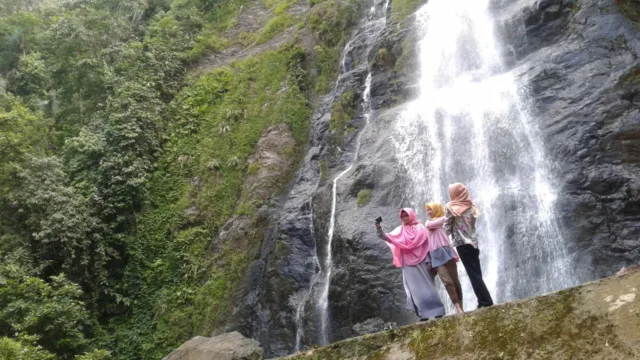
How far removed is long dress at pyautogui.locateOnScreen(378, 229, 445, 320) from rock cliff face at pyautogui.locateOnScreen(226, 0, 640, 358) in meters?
3.88

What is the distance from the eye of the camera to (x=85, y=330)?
44.9 feet

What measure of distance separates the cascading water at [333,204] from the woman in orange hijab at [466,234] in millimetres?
5588

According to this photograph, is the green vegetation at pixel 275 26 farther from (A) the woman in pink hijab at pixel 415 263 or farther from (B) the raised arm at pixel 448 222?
(B) the raised arm at pixel 448 222

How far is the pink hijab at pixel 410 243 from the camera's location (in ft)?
19.1

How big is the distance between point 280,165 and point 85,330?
22.3ft

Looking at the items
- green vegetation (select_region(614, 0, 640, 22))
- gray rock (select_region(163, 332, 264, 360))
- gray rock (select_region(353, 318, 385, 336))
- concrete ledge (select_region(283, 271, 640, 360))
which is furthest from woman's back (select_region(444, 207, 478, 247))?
green vegetation (select_region(614, 0, 640, 22))

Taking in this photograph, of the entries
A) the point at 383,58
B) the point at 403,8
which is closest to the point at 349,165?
the point at 383,58

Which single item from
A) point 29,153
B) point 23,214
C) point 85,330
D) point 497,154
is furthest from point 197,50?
point 497,154

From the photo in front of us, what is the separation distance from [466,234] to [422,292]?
772mm

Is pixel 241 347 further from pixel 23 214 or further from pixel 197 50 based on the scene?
pixel 197 50

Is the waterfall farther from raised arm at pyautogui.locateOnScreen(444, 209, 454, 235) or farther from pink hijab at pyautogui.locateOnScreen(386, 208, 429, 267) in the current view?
raised arm at pyautogui.locateOnScreen(444, 209, 454, 235)

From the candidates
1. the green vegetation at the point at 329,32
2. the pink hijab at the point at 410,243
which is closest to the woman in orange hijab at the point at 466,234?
the pink hijab at the point at 410,243

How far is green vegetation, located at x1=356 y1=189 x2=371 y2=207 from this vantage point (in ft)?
37.8

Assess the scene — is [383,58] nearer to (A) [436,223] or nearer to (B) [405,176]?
(B) [405,176]
